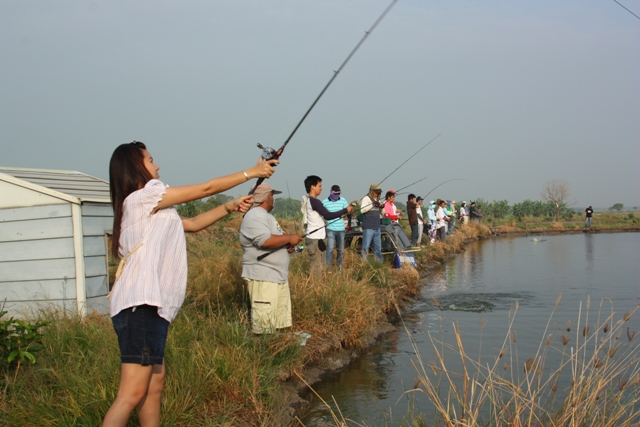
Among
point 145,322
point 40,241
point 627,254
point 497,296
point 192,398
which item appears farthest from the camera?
point 627,254

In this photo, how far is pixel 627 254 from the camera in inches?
844

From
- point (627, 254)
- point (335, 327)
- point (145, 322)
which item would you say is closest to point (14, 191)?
point (335, 327)

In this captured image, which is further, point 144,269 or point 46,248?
point 46,248

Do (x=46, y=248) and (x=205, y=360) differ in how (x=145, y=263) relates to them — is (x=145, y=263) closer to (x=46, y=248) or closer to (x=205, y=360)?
(x=205, y=360)

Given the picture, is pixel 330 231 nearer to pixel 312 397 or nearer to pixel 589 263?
pixel 312 397

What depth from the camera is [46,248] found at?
7.30 meters

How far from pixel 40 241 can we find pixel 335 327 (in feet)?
11.2

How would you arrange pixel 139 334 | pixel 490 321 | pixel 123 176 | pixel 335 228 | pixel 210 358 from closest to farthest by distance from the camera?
pixel 139 334
pixel 123 176
pixel 210 358
pixel 490 321
pixel 335 228

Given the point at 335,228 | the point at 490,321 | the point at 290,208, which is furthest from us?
the point at 290,208

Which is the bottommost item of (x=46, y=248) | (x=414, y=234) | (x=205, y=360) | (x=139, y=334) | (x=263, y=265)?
(x=205, y=360)

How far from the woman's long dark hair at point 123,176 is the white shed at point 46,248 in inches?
159

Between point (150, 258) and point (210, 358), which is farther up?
point (150, 258)

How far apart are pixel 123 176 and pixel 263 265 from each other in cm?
273

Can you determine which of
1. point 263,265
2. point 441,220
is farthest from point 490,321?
point 441,220
